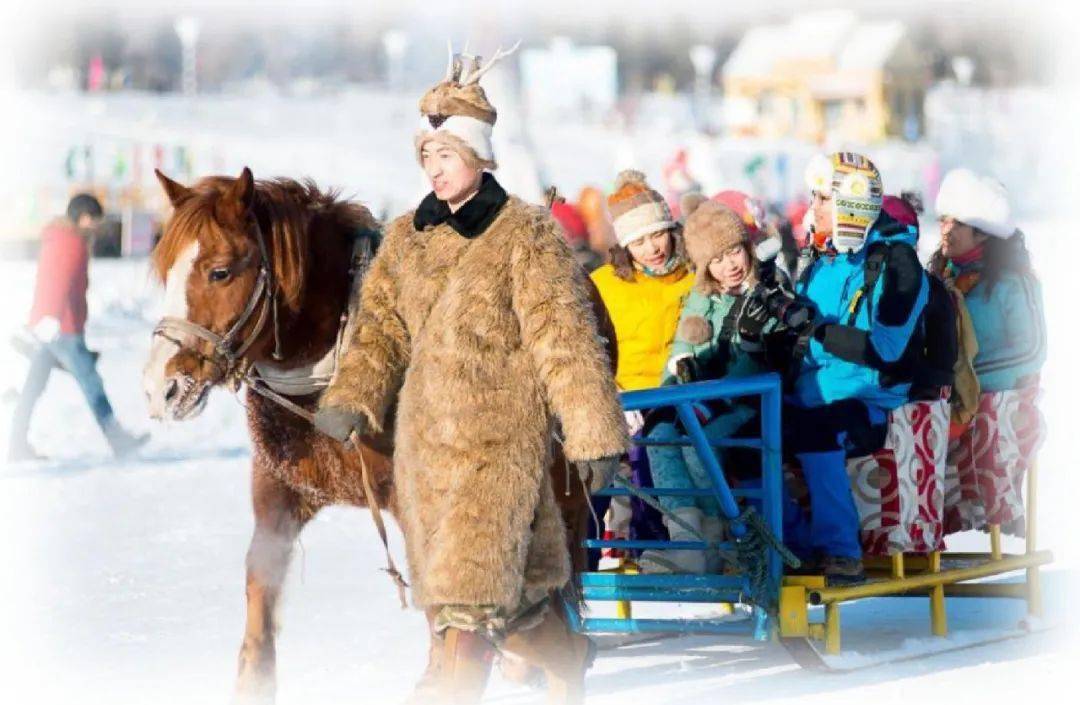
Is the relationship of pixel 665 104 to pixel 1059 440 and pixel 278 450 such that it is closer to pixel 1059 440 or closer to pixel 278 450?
pixel 1059 440

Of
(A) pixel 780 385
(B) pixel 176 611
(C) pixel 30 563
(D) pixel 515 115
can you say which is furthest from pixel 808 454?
(D) pixel 515 115

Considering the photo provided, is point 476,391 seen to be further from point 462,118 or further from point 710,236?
point 710,236

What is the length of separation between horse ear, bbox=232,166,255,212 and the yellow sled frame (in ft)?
6.54

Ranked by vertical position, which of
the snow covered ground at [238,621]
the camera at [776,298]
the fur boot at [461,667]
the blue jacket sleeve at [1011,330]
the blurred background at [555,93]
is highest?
the blurred background at [555,93]

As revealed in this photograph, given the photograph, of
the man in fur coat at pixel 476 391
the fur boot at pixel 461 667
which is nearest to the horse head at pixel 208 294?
the man in fur coat at pixel 476 391

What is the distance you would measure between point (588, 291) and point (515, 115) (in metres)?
9.11

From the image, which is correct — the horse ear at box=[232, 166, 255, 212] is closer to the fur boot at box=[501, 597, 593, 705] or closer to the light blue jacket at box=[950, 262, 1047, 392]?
the fur boot at box=[501, 597, 593, 705]

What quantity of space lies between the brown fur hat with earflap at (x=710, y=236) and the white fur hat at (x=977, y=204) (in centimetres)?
88

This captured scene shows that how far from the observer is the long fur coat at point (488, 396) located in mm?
4125

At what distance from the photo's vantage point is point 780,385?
5367 mm

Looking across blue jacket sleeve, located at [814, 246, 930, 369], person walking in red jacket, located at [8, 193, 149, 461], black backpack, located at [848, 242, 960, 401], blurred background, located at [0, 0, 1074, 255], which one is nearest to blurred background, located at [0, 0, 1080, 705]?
blurred background, located at [0, 0, 1074, 255]

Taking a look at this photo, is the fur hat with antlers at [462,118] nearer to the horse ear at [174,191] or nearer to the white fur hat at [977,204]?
the horse ear at [174,191]

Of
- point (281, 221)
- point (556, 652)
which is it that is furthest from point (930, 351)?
point (281, 221)

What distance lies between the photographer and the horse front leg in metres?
4.98
